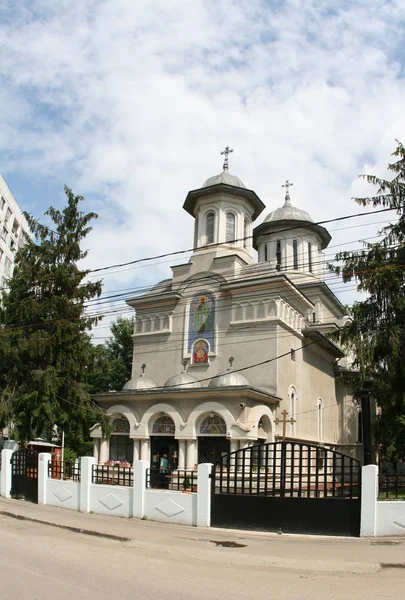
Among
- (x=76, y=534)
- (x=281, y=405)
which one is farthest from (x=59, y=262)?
(x=76, y=534)

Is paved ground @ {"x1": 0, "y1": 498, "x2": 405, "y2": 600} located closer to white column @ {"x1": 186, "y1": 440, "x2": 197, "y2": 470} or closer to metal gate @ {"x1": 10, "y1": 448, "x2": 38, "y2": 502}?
metal gate @ {"x1": 10, "y1": 448, "x2": 38, "y2": 502}

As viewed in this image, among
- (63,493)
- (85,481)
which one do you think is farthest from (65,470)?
(85,481)

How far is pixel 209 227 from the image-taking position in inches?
1056

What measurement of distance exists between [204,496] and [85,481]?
3528 mm

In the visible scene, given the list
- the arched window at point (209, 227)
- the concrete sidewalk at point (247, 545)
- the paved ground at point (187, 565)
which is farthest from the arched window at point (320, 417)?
the paved ground at point (187, 565)

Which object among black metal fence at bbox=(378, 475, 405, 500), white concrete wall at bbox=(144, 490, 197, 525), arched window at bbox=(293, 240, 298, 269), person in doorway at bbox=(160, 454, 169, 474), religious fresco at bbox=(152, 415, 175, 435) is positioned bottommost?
person in doorway at bbox=(160, 454, 169, 474)

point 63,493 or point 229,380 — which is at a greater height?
point 229,380

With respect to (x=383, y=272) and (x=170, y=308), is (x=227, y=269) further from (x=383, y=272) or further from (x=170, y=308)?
(x=383, y=272)

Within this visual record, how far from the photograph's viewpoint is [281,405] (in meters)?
21.8

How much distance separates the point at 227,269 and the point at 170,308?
10.1 feet

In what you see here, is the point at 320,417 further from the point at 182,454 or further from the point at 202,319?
the point at 182,454

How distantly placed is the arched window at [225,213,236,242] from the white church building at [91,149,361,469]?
0.16 ft

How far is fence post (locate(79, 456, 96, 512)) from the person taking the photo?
13672 millimetres

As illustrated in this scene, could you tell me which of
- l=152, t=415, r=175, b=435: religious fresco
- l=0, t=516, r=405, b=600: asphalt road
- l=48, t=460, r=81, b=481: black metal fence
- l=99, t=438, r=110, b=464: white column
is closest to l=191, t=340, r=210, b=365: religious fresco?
l=152, t=415, r=175, b=435: religious fresco
